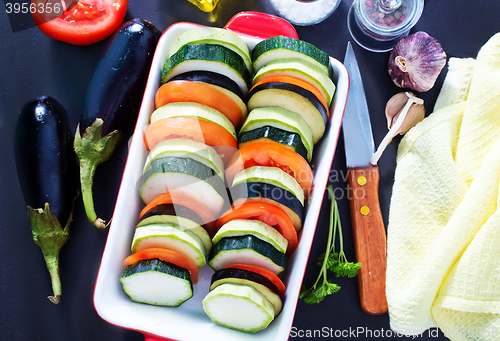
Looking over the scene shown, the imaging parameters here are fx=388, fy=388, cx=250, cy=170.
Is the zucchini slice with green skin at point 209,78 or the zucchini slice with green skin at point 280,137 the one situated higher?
the zucchini slice with green skin at point 209,78

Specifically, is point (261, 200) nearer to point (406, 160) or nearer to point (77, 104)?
point (406, 160)

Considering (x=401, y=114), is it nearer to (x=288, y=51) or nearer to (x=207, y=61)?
(x=288, y=51)

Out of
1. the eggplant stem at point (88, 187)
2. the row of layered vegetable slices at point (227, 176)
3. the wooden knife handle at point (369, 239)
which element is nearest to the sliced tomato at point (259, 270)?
the row of layered vegetable slices at point (227, 176)

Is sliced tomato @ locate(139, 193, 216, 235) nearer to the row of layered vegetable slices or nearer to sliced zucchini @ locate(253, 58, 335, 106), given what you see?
the row of layered vegetable slices

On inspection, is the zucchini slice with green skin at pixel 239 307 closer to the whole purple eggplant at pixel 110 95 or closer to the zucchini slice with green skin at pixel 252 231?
the zucchini slice with green skin at pixel 252 231

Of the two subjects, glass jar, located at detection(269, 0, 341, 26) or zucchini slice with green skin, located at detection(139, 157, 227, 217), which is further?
glass jar, located at detection(269, 0, 341, 26)

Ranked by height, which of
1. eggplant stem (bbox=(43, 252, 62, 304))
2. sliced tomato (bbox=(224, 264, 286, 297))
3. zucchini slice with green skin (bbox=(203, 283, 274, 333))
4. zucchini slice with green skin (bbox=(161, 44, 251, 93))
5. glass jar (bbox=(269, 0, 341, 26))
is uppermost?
glass jar (bbox=(269, 0, 341, 26))

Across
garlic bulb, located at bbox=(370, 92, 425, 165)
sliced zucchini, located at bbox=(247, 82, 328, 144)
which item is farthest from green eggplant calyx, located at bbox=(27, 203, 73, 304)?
garlic bulb, located at bbox=(370, 92, 425, 165)
